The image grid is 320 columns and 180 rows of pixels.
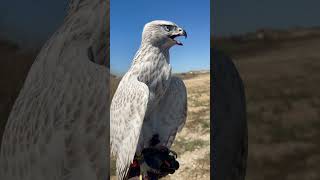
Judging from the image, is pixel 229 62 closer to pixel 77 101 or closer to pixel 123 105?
pixel 123 105

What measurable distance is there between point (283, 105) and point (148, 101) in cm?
56

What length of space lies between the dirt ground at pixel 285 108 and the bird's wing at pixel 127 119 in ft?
1.43

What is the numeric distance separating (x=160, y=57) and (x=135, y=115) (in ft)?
1.02

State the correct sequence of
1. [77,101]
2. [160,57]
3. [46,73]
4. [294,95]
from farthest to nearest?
1. [160,57]
2. [294,95]
3. [46,73]
4. [77,101]

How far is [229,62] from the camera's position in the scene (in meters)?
1.77

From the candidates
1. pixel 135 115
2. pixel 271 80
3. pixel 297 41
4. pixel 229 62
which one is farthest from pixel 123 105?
pixel 297 41

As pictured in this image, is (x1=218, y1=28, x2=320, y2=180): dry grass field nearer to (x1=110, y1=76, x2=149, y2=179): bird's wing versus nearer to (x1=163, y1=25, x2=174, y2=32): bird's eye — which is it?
(x1=163, y1=25, x2=174, y2=32): bird's eye

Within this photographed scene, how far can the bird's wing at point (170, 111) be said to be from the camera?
194 cm

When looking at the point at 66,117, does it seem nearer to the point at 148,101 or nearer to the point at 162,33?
the point at 148,101

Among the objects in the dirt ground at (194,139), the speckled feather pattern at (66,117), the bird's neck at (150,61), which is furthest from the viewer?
the dirt ground at (194,139)

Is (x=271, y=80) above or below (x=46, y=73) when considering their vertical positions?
below

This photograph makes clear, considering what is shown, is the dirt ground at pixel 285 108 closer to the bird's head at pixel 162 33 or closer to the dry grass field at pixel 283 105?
the dry grass field at pixel 283 105

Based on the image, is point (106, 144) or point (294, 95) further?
point (294, 95)

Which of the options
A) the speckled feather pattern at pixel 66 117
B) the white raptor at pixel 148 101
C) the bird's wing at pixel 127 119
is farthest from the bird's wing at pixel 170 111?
the speckled feather pattern at pixel 66 117
